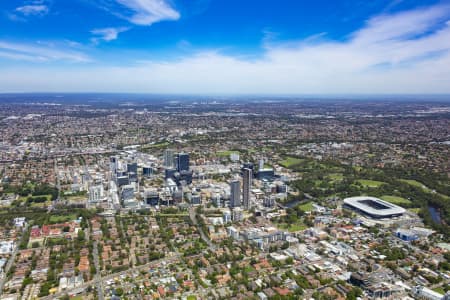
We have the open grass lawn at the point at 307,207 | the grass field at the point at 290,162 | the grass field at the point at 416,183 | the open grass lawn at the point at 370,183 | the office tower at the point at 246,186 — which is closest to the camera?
the office tower at the point at 246,186

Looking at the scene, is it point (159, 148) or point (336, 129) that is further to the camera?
point (336, 129)

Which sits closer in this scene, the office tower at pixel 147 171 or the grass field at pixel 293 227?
the grass field at pixel 293 227

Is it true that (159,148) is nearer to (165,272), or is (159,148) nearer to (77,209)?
(77,209)

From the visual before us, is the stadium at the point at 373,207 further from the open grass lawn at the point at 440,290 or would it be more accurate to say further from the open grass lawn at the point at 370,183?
the open grass lawn at the point at 440,290

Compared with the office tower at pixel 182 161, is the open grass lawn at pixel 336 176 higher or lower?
lower

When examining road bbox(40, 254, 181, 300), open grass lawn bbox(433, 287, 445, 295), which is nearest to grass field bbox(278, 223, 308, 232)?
road bbox(40, 254, 181, 300)

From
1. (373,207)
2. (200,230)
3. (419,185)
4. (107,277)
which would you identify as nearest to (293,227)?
(200,230)

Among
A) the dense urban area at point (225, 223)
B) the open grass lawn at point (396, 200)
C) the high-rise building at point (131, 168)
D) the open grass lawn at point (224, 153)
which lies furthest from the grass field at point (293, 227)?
the open grass lawn at point (224, 153)

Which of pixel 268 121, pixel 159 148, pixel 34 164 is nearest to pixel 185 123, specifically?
pixel 268 121
